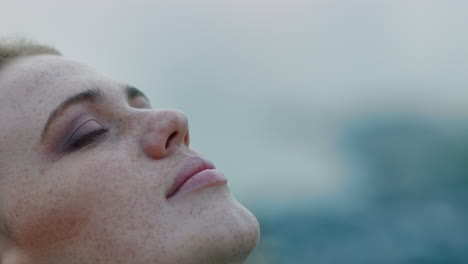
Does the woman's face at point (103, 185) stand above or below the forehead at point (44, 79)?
below

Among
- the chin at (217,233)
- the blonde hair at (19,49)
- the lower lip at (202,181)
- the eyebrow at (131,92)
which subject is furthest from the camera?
the blonde hair at (19,49)

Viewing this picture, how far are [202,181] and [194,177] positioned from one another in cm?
4

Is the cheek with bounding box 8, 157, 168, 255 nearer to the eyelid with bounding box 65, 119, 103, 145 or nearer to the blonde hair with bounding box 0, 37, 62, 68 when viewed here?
the eyelid with bounding box 65, 119, 103, 145

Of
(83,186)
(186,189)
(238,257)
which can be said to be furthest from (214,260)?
(83,186)

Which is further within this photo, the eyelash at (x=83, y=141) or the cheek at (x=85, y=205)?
the eyelash at (x=83, y=141)

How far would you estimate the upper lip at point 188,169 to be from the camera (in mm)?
1690

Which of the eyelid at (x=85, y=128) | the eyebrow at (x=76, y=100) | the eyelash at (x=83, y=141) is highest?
the eyebrow at (x=76, y=100)

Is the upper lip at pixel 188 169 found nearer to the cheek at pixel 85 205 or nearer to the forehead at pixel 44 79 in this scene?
the cheek at pixel 85 205

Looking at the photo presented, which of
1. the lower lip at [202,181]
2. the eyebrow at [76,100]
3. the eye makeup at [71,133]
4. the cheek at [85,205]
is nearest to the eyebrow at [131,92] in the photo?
the eyebrow at [76,100]

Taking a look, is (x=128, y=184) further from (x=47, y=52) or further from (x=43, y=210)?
(x=47, y=52)

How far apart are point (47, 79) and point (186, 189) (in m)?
0.81

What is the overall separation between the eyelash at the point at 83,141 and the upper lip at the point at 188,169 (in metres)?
0.37

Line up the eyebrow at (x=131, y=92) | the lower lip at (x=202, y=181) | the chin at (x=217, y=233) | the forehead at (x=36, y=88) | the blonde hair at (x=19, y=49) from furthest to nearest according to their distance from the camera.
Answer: the blonde hair at (x=19, y=49), the eyebrow at (x=131, y=92), the forehead at (x=36, y=88), the lower lip at (x=202, y=181), the chin at (x=217, y=233)

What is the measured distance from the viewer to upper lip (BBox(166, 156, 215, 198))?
1.69m
